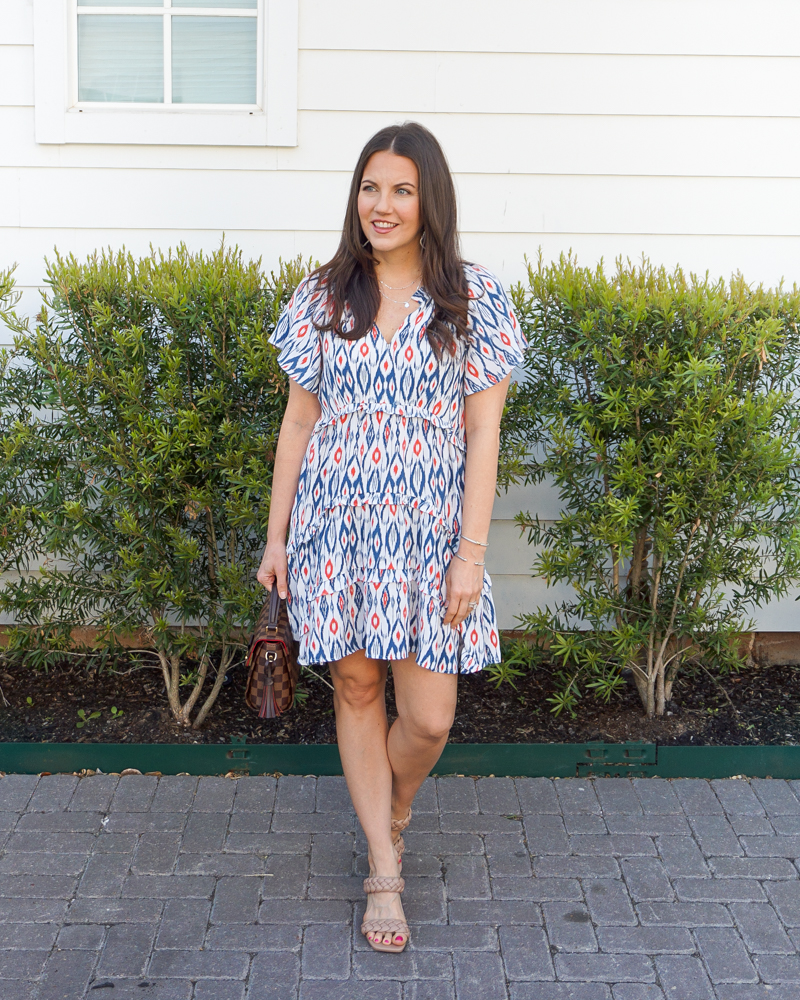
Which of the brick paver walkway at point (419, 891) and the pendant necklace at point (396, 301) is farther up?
the pendant necklace at point (396, 301)

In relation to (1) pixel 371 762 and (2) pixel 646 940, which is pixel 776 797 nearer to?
(2) pixel 646 940

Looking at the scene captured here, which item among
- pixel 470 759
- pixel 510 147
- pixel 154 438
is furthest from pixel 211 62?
pixel 470 759

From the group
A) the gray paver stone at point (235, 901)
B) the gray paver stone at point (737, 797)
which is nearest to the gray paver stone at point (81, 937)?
the gray paver stone at point (235, 901)

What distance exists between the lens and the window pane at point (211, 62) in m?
3.84

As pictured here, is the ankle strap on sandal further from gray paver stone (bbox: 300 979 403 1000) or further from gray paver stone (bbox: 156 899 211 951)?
gray paver stone (bbox: 156 899 211 951)

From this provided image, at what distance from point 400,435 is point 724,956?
162 centimetres

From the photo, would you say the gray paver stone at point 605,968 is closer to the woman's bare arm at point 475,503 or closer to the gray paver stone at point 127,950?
the woman's bare arm at point 475,503

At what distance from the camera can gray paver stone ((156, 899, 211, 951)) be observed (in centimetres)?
257

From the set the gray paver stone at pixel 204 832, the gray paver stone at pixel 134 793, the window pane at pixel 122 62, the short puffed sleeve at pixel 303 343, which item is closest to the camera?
the short puffed sleeve at pixel 303 343

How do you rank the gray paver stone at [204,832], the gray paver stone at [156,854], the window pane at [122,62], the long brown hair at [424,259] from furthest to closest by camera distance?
the window pane at [122,62] → the gray paver stone at [204,832] → the gray paver stone at [156,854] → the long brown hair at [424,259]

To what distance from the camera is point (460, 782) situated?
3.37 m

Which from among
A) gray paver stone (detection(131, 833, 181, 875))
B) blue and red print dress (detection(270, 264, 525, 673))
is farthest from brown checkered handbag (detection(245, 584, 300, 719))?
gray paver stone (detection(131, 833, 181, 875))

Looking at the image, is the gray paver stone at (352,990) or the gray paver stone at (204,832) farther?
the gray paver stone at (204,832)

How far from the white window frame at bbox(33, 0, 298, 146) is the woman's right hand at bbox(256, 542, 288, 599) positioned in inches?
77.0
